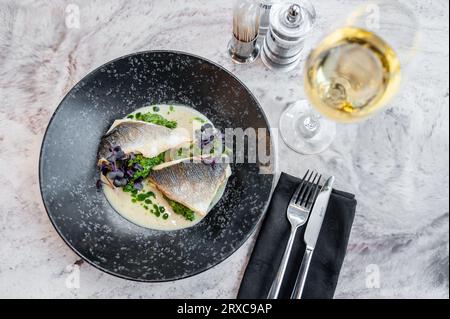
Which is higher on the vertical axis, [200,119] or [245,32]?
[245,32]

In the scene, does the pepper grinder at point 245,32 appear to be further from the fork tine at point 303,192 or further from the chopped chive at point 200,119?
the fork tine at point 303,192

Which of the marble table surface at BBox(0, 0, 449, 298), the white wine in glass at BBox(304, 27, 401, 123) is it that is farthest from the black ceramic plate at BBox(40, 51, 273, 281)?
A: the white wine in glass at BBox(304, 27, 401, 123)

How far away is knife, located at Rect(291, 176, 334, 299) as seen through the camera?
1461mm

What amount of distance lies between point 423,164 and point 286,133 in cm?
46

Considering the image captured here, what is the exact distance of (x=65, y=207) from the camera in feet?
4.79

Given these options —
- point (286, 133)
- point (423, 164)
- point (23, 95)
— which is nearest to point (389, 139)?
point (423, 164)

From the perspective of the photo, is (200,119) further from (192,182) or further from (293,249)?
(293,249)

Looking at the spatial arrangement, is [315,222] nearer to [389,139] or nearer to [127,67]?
[389,139]

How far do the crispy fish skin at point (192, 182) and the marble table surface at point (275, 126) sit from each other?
211 mm

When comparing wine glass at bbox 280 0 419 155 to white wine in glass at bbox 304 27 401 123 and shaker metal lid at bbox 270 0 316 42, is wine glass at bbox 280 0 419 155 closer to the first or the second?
white wine in glass at bbox 304 27 401 123

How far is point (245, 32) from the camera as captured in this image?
1.49 metres

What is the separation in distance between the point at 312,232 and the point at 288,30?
601 millimetres

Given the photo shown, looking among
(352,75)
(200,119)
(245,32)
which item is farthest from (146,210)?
(352,75)

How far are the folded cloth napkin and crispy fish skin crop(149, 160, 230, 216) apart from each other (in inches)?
7.4
